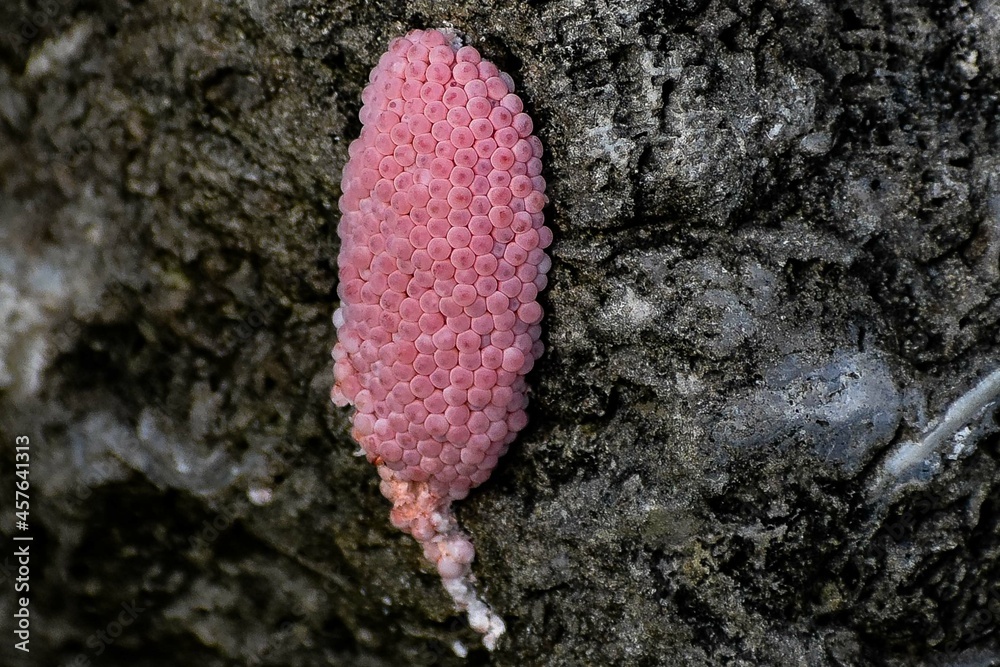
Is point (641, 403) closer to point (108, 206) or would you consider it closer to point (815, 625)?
point (815, 625)

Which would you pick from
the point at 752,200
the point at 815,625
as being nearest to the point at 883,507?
the point at 815,625

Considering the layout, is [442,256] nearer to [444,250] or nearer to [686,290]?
[444,250]

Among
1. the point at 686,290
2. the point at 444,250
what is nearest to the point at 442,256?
the point at 444,250

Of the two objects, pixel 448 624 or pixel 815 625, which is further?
pixel 448 624

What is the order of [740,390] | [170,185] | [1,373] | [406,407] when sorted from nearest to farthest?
[740,390] < [406,407] < [170,185] < [1,373]
